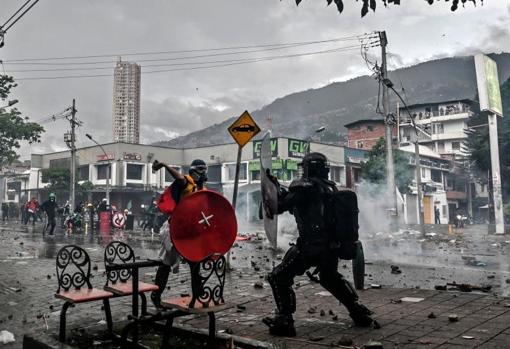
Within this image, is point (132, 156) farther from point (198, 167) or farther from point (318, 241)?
point (318, 241)

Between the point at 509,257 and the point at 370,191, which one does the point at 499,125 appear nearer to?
the point at 370,191

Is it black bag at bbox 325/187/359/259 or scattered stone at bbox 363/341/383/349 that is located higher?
→ black bag at bbox 325/187/359/259

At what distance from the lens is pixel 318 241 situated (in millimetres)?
4480

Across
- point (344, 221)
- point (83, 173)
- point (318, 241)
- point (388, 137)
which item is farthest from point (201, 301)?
point (83, 173)

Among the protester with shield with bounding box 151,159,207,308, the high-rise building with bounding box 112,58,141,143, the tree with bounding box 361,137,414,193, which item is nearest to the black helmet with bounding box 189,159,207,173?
the protester with shield with bounding box 151,159,207,308

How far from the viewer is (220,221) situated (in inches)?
147

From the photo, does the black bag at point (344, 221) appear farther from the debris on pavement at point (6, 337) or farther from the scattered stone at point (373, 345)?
the debris on pavement at point (6, 337)

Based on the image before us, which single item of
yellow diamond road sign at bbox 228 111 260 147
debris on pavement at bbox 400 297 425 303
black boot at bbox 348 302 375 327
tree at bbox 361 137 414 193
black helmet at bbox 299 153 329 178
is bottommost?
debris on pavement at bbox 400 297 425 303

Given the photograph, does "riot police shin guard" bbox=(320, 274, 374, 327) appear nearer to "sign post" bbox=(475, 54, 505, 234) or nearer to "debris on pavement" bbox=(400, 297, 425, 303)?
"debris on pavement" bbox=(400, 297, 425, 303)

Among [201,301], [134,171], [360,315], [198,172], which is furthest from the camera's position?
[134,171]

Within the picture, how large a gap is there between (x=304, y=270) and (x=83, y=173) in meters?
50.8

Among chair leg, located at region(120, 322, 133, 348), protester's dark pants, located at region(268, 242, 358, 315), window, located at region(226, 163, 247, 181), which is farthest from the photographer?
window, located at region(226, 163, 247, 181)

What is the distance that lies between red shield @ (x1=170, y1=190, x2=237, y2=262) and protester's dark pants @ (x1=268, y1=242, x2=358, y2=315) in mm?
939

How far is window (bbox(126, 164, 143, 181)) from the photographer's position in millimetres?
48103
